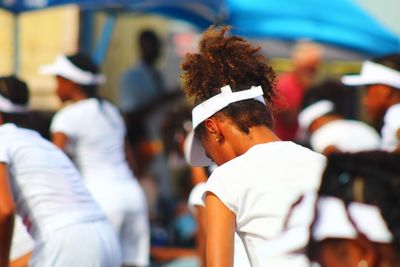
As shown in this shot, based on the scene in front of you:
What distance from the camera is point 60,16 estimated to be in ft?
38.2

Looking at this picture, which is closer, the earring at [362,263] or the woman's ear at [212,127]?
the earring at [362,263]

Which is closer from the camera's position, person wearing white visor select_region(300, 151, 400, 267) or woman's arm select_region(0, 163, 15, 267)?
person wearing white visor select_region(300, 151, 400, 267)

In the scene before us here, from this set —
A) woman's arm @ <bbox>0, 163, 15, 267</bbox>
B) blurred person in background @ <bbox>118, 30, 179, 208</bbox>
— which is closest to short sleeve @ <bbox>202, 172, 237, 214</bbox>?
woman's arm @ <bbox>0, 163, 15, 267</bbox>

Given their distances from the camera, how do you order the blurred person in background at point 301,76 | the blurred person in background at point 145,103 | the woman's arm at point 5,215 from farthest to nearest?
the blurred person in background at point 301,76
the blurred person in background at point 145,103
the woman's arm at point 5,215

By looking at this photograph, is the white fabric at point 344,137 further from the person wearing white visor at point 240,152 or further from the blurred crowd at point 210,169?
the person wearing white visor at point 240,152

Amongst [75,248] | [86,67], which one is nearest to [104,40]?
[86,67]

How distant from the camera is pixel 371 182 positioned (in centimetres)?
265

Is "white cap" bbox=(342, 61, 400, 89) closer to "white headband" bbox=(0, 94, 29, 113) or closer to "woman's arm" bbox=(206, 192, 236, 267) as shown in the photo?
"white headband" bbox=(0, 94, 29, 113)

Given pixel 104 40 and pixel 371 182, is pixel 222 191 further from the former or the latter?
pixel 104 40

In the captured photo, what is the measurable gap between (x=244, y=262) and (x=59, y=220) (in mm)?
1273

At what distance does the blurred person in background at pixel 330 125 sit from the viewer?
7.68 metres

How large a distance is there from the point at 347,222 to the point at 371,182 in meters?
0.11

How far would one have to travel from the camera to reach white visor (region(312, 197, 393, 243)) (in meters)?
2.65

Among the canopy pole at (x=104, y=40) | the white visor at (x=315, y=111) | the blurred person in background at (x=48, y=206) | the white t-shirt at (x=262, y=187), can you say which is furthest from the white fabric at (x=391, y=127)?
the canopy pole at (x=104, y=40)
